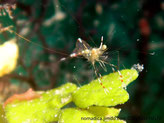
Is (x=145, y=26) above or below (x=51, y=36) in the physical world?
below

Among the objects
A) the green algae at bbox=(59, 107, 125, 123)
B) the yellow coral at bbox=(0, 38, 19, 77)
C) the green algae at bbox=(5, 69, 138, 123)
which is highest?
the yellow coral at bbox=(0, 38, 19, 77)

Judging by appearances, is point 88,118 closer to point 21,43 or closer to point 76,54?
point 76,54

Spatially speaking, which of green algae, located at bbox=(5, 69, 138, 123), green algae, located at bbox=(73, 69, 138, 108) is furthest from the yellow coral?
green algae, located at bbox=(73, 69, 138, 108)

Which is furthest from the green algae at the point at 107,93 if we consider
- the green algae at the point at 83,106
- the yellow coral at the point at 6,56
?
the yellow coral at the point at 6,56

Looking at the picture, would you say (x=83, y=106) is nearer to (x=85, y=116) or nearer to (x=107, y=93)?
(x=85, y=116)

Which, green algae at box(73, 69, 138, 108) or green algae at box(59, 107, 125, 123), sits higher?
green algae at box(73, 69, 138, 108)

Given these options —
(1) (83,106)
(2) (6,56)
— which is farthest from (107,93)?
(2) (6,56)

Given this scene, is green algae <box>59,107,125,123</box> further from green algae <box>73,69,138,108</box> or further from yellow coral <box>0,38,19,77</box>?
yellow coral <box>0,38,19,77</box>

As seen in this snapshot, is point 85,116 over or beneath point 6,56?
beneath

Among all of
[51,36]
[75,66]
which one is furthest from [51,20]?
[75,66]

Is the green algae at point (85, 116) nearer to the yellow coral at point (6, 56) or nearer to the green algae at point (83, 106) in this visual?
the green algae at point (83, 106)

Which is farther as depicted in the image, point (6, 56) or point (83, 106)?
point (6, 56)
